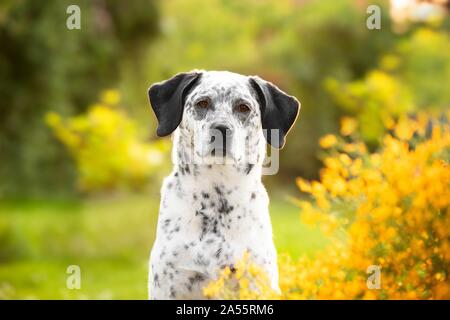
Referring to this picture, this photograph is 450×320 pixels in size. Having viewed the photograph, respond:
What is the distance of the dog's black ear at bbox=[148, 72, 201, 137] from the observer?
4.03m

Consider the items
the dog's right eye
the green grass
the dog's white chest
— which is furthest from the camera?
the green grass

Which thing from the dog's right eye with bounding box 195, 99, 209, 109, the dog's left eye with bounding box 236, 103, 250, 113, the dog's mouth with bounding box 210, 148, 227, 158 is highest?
the dog's right eye with bounding box 195, 99, 209, 109

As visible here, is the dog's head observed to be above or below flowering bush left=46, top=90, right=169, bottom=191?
below

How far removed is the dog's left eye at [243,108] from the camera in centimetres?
391

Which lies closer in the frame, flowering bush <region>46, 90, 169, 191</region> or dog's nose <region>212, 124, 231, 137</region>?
dog's nose <region>212, 124, 231, 137</region>

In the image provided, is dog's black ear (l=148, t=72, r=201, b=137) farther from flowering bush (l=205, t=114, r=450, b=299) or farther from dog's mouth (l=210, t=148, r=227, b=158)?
flowering bush (l=205, t=114, r=450, b=299)

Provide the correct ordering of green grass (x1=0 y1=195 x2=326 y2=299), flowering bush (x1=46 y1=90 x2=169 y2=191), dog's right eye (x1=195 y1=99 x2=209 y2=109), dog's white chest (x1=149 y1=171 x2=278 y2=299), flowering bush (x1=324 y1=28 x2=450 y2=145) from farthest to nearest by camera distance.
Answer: flowering bush (x1=324 y1=28 x2=450 y2=145)
flowering bush (x1=46 y1=90 x2=169 y2=191)
green grass (x1=0 y1=195 x2=326 y2=299)
dog's right eye (x1=195 y1=99 x2=209 y2=109)
dog's white chest (x1=149 y1=171 x2=278 y2=299)

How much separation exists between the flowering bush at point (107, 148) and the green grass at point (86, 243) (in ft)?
2.51

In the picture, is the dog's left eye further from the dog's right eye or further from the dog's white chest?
the dog's white chest

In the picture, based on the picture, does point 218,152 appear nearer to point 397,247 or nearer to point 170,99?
point 170,99

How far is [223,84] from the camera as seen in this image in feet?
13.0

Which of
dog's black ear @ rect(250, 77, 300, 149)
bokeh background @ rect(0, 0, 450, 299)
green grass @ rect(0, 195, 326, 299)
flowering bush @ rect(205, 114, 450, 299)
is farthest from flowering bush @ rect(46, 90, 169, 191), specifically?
flowering bush @ rect(205, 114, 450, 299)

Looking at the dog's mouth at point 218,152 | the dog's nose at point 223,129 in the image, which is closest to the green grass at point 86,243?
the dog's mouth at point 218,152
